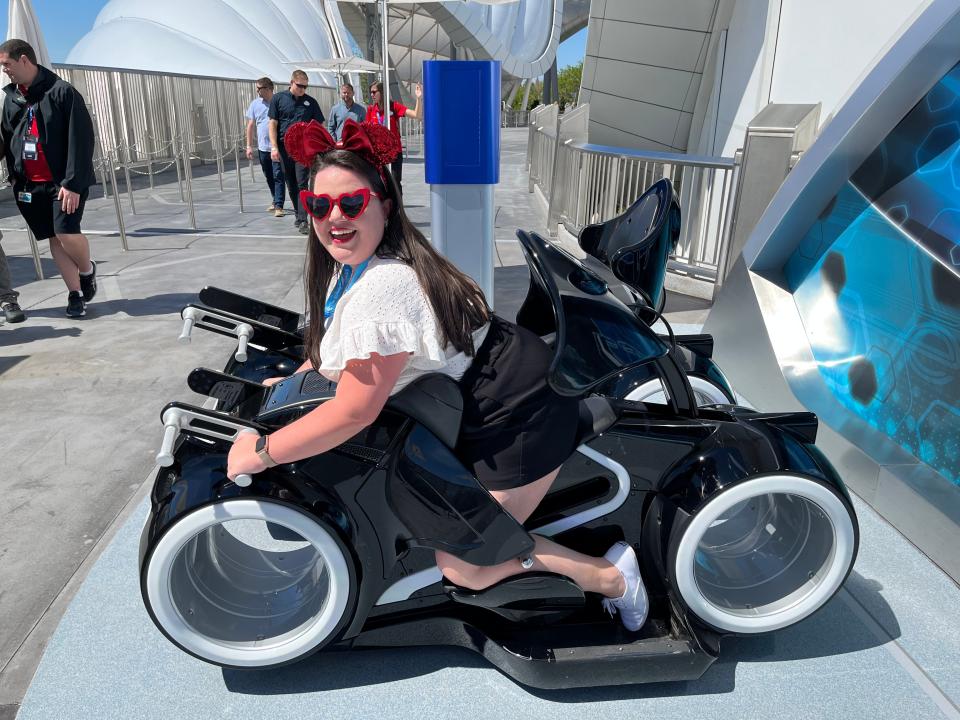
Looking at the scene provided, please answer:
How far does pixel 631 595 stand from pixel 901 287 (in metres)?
1.74

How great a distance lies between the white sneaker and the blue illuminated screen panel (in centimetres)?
127

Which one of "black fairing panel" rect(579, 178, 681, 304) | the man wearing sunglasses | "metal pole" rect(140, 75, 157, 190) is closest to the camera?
"black fairing panel" rect(579, 178, 681, 304)

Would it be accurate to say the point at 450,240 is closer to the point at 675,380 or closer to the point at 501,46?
the point at 675,380

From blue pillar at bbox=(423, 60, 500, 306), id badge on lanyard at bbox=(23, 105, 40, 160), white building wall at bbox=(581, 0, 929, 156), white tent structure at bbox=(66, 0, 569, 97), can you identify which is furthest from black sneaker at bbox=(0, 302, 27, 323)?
white tent structure at bbox=(66, 0, 569, 97)

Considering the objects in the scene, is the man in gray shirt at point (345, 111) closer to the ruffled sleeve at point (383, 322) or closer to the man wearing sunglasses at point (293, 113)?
the man wearing sunglasses at point (293, 113)

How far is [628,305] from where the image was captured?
2367mm

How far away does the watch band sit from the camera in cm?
176

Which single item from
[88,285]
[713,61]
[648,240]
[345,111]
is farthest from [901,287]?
[713,61]

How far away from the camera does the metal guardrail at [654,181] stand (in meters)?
5.98

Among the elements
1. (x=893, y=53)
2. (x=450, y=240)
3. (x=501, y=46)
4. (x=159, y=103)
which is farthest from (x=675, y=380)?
(x=501, y=46)

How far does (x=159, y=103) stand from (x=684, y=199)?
1343cm

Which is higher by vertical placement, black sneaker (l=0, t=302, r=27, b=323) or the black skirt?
the black skirt

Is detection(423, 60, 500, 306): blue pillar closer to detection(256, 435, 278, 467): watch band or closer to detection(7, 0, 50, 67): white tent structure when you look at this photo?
detection(256, 435, 278, 467): watch band

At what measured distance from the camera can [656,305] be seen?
2730 millimetres
